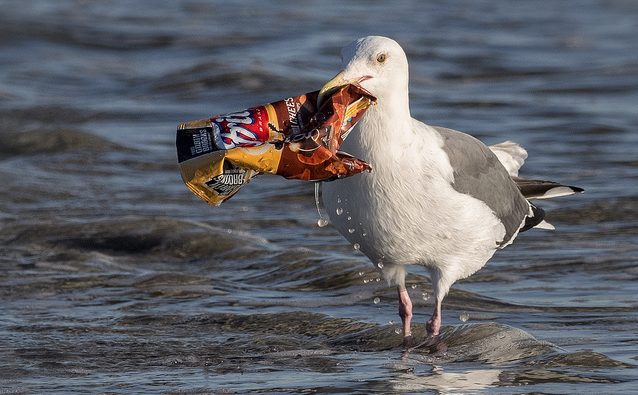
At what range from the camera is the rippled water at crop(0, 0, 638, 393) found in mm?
5680

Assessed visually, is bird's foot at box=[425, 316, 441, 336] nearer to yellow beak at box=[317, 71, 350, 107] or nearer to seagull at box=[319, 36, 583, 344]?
seagull at box=[319, 36, 583, 344]

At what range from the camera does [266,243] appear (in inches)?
328

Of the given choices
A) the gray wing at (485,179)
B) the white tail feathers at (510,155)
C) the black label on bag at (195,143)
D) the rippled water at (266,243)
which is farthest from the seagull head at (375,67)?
the white tail feathers at (510,155)

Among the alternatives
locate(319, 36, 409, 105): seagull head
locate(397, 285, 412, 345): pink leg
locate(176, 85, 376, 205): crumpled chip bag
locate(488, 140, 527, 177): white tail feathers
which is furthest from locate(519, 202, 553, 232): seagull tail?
locate(176, 85, 376, 205): crumpled chip bag

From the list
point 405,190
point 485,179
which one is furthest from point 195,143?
point 485,179

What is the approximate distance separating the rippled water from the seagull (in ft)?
1.44

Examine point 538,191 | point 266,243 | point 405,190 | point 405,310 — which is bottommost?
point 266,243

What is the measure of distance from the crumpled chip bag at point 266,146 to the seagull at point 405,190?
0.39 feet

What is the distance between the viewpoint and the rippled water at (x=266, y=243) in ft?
18.6

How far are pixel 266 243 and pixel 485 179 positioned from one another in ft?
7.82

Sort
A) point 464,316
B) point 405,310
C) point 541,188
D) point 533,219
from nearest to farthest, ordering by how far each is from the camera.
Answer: point 405,310 → point 464,316 → point 533,219 → point 541,188

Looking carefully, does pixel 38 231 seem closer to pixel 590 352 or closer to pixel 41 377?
pixel 41 377

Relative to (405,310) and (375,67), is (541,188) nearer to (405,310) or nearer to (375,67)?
(405,310)

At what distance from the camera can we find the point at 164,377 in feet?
17.8
